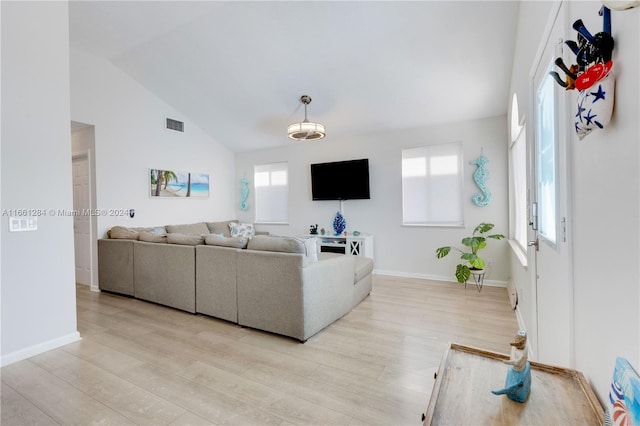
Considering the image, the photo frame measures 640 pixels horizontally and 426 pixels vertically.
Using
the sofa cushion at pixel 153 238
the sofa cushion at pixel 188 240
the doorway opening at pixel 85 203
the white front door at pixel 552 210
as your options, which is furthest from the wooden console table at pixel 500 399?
the doorway opening at pixel 85 203

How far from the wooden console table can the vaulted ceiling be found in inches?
125

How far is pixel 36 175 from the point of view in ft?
8.35

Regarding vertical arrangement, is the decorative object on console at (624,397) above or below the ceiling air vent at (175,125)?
below

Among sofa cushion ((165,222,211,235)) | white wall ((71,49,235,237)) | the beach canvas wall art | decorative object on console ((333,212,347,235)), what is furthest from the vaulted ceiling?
sofa cushion ((165,222,211,235))

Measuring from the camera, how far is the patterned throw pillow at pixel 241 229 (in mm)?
6043

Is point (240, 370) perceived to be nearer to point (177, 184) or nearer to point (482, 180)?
point (482, 180)

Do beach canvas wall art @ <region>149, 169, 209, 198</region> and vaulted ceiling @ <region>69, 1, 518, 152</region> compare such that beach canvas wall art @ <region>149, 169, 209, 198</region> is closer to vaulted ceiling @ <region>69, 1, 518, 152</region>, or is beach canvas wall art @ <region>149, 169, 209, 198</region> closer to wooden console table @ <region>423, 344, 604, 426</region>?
vaulted ceiling @ <region>69, 1, 518, 152</region>

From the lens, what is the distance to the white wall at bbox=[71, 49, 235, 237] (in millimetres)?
4293

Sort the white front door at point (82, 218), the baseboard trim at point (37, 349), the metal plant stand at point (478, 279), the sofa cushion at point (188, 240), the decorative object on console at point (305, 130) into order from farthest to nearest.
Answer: the white front door at point (82, 218), the metal plant stand at point (478, 279), the decorative object on console at point (305, 130), the sofa cushion at point (188, 240), the baseboard trim at point (37, 349)

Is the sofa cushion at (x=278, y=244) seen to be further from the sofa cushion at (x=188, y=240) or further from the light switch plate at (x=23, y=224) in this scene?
the light switch plate at (x=23, y=224)

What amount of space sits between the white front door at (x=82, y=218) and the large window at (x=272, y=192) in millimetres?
2989

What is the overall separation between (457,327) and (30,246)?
390 cm

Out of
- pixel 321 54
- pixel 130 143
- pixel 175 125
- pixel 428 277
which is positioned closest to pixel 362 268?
pixel 428 277

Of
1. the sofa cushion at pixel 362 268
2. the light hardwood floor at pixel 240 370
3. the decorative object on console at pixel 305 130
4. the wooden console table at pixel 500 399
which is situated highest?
the decorative object on console at pixel 305 130
